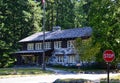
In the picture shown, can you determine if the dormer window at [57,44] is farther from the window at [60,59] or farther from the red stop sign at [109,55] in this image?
the red stop sign at [109,55]

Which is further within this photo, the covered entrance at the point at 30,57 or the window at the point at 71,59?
the covered entrance at the point at 30,57

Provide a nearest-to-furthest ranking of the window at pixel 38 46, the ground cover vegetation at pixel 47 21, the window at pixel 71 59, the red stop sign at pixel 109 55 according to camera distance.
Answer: the red stop sign at pixel 109 55 → the ground cover vegetation at pixel 47 21 → the window at pixel 71 59 → the window at pixel 38 46

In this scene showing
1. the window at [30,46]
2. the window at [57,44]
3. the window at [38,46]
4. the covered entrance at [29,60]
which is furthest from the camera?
the window at [30,46]

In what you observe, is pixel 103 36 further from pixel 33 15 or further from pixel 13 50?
pixel 33 15

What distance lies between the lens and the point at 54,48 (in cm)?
6925

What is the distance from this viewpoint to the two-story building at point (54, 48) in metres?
64.4

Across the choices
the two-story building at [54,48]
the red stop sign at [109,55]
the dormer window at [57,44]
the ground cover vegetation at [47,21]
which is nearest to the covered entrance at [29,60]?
the two-story building at [54,48]

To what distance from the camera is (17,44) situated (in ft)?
262

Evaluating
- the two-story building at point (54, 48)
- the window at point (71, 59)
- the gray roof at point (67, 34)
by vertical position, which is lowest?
the window at point (71, 59)

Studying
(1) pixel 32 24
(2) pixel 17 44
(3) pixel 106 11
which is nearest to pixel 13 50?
(2) pixel 17 44

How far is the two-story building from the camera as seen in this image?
64.4m

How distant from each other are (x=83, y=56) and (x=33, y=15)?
31199 mm

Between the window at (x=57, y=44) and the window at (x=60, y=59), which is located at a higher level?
the window at (x=57, y=44)

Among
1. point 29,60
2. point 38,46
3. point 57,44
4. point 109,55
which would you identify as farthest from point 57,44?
point 109,55
